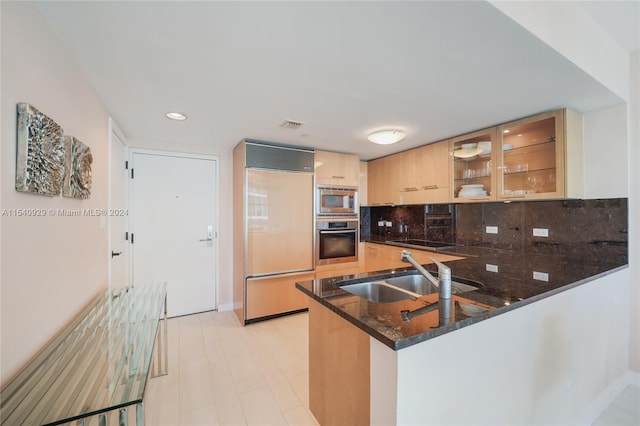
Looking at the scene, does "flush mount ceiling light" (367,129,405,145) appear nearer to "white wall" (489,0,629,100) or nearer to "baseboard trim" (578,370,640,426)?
"white wall" (489,0,629,100)

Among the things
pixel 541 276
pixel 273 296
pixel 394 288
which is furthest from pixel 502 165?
pixel 273 296

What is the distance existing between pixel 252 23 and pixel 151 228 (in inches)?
111

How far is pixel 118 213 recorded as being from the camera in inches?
105

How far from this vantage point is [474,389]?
3.62 feet

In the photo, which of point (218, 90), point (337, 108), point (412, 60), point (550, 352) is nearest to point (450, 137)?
point (337, 108)

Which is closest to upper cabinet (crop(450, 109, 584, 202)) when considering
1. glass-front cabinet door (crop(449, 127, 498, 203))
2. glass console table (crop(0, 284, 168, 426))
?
glass-front cabinet door (crop(449, 127, 498, 203))

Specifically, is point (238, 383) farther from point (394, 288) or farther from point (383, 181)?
point (383, 181)

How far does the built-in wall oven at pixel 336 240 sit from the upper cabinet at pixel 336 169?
0.52 m

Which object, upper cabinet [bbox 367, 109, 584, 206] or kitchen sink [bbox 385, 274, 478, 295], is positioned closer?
kitchen sink [bbox 385, 274, 478, 295]

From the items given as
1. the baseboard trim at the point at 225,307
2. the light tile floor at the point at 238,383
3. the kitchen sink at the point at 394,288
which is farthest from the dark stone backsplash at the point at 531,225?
the baseboard trim at the point at 225,307

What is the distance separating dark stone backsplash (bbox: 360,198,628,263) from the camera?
215 cm

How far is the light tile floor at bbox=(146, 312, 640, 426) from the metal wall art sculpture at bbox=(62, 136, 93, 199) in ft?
Result: 4.85

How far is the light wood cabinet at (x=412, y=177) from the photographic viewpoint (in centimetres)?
318

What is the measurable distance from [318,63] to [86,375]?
1.76 m
